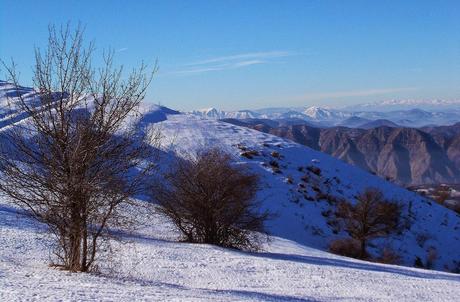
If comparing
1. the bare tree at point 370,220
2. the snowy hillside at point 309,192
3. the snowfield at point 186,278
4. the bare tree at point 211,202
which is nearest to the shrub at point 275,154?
the snowy hillside at point 309,192

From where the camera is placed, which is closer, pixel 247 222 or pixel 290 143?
pixel 247 222

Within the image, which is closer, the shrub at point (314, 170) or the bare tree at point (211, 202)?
the bare tree at point (211, 202)

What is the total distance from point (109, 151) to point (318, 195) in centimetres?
3289

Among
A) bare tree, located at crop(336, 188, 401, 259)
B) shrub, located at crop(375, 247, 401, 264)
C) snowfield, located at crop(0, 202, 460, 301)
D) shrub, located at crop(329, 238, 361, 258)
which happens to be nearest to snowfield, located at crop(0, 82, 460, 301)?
snowfield, located at crop(0, 202, 460, 301)

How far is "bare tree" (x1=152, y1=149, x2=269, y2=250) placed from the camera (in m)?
23.2

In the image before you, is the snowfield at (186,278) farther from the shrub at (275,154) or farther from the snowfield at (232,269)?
the shrub at (275,154)

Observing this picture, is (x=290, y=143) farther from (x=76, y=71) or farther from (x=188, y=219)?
(x=76, y=71)

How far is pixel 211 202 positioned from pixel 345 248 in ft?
36.7

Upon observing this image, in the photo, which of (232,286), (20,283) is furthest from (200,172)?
(20,283)

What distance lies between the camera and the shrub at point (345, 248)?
99.6ft

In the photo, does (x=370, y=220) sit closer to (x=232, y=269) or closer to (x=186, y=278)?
(x=232, y=269)

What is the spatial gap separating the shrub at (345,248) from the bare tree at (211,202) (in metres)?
8.05

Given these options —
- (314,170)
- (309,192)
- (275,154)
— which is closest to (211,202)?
(309,192)

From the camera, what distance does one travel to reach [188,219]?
23828mm
